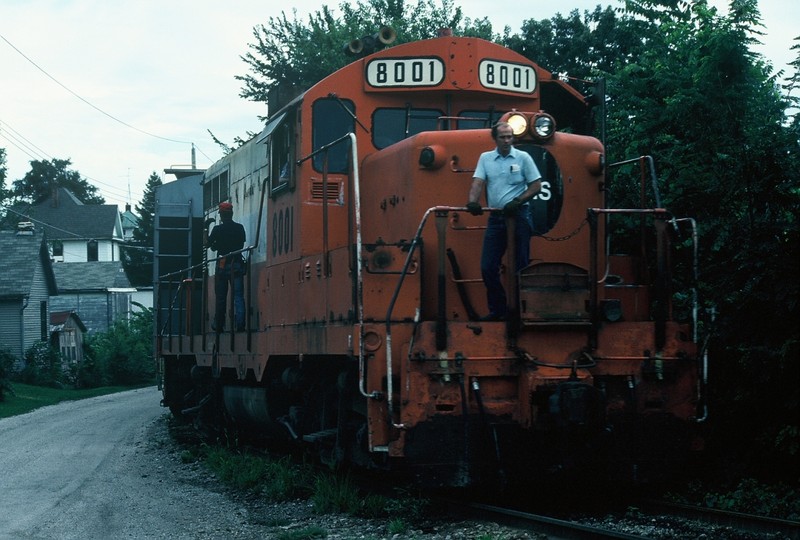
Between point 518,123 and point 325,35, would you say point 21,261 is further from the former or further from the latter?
point 518,123

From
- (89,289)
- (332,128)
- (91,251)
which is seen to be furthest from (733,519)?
(91,251)

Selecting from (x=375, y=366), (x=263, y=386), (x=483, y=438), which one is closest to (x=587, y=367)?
(x=483, y=438)

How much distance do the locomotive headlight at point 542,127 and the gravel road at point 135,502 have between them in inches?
116

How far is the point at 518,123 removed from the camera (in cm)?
803

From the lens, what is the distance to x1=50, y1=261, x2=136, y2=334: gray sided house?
6375cm

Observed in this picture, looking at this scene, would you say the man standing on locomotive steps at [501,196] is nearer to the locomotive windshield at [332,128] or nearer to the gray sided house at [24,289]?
the locomotive windshield at [332,128]

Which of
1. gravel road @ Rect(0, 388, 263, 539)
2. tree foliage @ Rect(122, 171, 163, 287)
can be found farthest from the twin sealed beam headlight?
tree foliage @ Rect(122, 171, 163, 287)

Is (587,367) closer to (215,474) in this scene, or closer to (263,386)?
→ (263,386)

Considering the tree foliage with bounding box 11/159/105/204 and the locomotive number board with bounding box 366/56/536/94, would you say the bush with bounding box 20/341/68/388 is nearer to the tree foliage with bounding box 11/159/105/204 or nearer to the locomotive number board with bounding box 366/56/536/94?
the locomotive number board with bounding box 366/56/536/94

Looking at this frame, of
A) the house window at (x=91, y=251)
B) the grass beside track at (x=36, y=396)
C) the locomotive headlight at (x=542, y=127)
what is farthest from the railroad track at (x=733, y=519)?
the house window at (x=91, y=251)

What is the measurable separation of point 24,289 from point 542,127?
1542 inches

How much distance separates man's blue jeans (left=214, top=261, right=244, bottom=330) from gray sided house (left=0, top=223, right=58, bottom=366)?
1282 inches

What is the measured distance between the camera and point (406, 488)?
8.50m

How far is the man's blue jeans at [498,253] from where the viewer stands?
7590 mm
